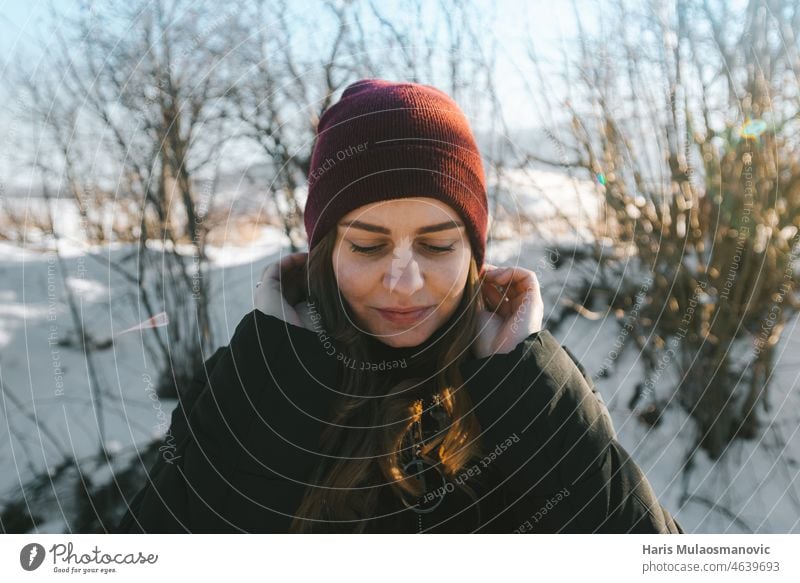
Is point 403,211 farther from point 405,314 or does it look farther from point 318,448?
point 318,448

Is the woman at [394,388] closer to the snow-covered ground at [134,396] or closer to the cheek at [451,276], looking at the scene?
the cheek at [451,276]

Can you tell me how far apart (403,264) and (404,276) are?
0.01 m

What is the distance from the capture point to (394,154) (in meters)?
0.66

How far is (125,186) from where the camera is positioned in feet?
3.11

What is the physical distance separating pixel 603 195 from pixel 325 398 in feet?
2.04

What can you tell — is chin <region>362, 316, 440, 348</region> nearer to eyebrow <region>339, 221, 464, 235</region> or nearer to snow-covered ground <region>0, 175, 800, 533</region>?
eyebrow <region>339, 221, 464, 235</region>

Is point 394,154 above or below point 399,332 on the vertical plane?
above

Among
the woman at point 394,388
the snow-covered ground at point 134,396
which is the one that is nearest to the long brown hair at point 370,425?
the woman at point 394,388

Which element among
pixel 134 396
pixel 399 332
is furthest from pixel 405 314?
pixel 134 396

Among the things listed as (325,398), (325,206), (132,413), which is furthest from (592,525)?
(132,413)

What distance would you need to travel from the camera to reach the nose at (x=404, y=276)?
2.21 feet

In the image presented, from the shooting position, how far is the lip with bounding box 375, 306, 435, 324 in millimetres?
711

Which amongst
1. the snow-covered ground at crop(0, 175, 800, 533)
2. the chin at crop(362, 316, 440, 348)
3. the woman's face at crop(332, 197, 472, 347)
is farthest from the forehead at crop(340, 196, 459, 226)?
the snow-covered ground at crop(0, 175, 800, 533)

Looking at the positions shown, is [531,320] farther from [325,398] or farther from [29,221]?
[29,221]
